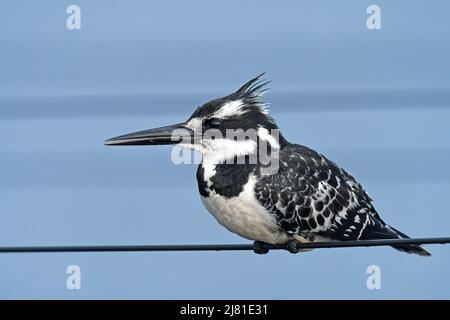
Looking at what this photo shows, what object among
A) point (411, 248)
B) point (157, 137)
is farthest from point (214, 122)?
point (411, 248)

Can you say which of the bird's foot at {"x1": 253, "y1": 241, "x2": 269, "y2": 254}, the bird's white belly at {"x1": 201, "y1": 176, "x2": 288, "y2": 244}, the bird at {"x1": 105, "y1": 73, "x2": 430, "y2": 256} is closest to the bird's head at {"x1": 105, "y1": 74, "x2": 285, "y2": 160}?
the bird at {"x1": 105, "y1": 73, "x2": 430, "y2": 256}

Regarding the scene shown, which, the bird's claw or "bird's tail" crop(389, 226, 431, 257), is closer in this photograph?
the bird's claw

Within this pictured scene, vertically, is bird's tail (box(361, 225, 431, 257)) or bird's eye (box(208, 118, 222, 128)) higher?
bird's eye (box(208, 118, 222, 128))

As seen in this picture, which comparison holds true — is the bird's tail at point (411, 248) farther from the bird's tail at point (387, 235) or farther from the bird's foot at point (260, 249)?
the bird's foot at point (260, 249)

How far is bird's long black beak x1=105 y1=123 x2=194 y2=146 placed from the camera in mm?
3369

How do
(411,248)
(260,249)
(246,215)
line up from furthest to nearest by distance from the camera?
1. (411,248)
2. (260,249)
3. (246,215)

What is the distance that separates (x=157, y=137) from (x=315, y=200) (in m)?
0.77

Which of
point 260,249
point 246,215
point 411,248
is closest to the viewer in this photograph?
point 246,215

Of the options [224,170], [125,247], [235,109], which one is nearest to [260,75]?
[235,109]

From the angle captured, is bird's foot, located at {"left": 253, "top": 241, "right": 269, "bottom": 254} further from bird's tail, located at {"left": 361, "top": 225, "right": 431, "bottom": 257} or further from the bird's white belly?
bird's tail, located at {"left": 361, "top": 225, "right": 431, "bottom": 257}

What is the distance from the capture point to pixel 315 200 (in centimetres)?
329

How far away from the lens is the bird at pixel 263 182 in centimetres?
313

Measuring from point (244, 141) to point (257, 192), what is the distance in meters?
0.29

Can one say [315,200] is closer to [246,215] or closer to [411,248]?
[246,215]
